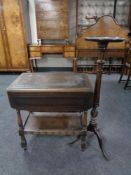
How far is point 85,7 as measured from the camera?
3.77 metres

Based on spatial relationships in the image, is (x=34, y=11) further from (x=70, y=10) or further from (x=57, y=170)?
(x=57, y=170)

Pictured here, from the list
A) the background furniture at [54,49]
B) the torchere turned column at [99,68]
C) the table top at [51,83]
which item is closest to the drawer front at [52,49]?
the background furniture at [54,49]

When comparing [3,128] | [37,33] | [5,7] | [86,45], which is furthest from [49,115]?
[5,7]

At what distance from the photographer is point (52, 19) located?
371 cm

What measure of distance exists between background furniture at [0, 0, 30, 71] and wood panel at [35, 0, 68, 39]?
0.35 meters

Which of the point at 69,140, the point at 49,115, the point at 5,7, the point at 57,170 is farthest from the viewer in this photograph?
the point at 5,7

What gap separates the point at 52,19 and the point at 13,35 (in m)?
1.00

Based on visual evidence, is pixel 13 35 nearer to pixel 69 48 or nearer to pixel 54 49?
pixel 54 49

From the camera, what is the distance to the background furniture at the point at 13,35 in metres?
3.51

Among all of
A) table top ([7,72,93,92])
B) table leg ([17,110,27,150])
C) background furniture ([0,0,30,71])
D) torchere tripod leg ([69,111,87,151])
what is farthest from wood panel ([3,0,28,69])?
torchere tripod leg ([69,111,87,151])

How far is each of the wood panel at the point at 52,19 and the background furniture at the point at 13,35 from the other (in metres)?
0.35

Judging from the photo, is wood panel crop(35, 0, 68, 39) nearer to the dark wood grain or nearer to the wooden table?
the wooden table

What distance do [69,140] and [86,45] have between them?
2470 mm

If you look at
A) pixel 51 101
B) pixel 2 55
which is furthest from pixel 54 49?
pixel 51 101
